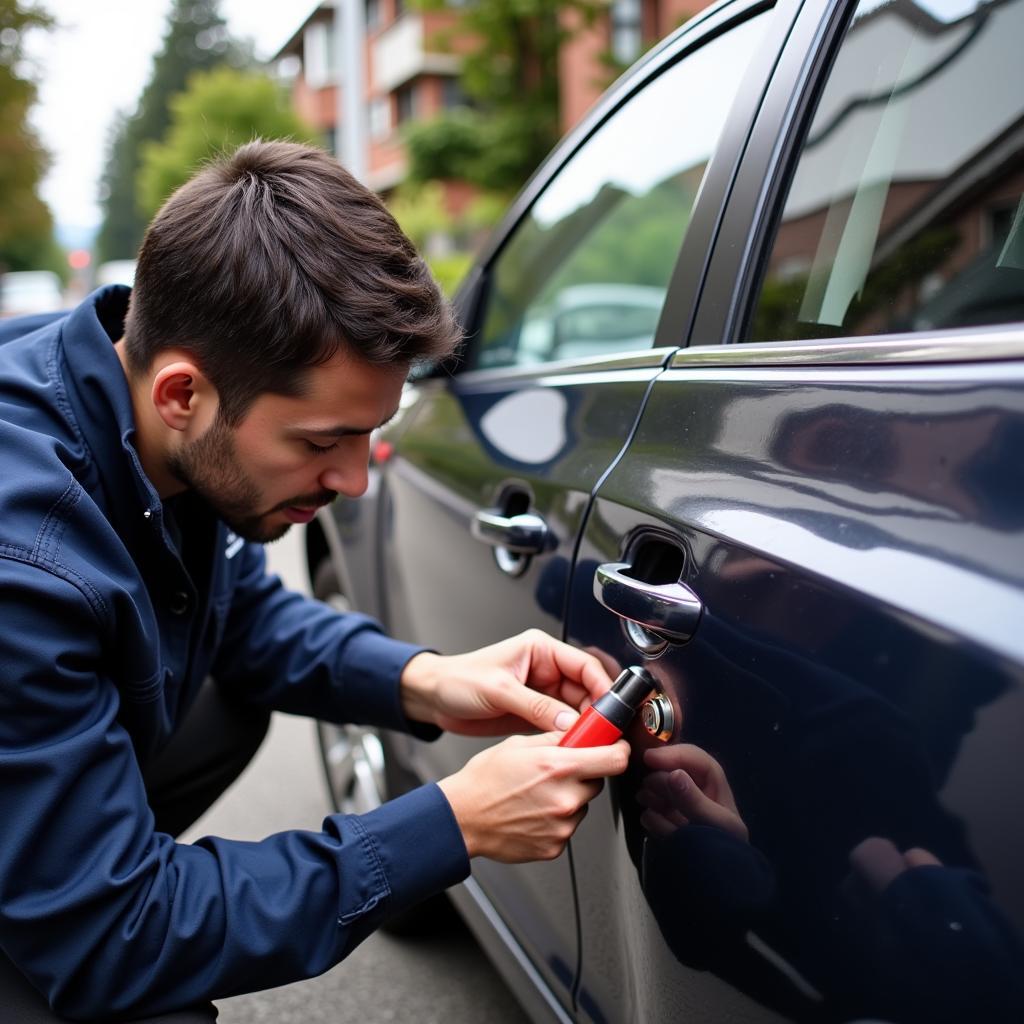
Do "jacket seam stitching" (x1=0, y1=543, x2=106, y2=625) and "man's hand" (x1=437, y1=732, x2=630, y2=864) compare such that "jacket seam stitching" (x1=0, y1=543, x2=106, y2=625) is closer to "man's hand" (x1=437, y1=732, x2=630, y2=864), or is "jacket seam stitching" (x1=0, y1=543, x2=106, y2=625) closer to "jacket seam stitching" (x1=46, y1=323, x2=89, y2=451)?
"jacket seam stitching" (x1=46, y1=323, x2=89, y2=451)

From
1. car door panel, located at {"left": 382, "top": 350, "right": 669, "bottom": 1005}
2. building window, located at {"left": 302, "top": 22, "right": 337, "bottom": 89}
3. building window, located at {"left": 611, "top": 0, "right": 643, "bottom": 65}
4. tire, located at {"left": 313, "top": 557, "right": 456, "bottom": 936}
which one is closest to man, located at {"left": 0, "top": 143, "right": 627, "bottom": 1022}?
car door panel, located at {"left": 382, "top": 350, "right": 669, "bottom": 1005}

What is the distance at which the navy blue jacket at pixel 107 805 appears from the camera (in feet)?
3.68

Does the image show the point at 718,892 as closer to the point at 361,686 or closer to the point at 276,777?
the point at 361,686

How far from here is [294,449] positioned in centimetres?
142

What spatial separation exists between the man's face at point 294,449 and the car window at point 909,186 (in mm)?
502

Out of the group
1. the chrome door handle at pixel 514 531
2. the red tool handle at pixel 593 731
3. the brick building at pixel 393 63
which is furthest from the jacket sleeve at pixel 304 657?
the brick building at pixel 393 63

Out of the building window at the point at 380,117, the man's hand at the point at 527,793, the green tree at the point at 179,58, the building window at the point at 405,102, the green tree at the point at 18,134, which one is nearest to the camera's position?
the man's hand at the point at 527,793

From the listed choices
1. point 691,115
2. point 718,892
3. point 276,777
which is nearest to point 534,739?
point 718,892

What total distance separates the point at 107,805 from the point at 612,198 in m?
1.50

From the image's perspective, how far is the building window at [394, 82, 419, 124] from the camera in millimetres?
28781

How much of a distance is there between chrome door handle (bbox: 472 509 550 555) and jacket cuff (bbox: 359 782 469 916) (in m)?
0.37

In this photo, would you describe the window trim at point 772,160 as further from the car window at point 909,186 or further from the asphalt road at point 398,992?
the asphalt road at point 398,992

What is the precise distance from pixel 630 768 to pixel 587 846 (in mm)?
187

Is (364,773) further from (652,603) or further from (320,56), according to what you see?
(320,56)
